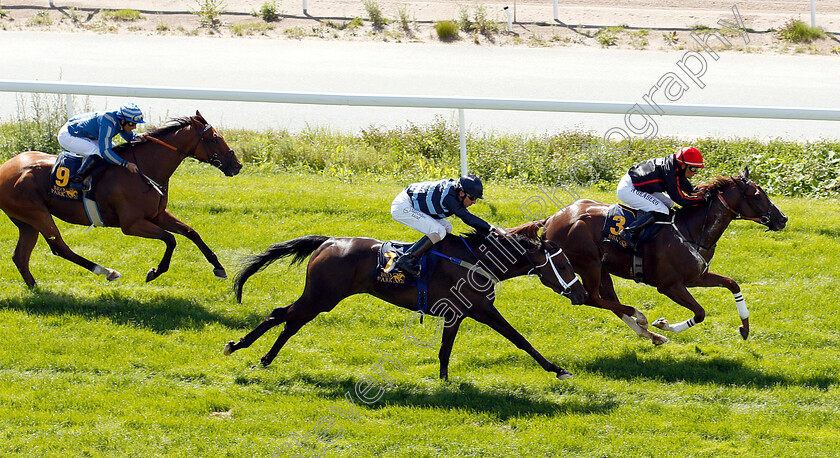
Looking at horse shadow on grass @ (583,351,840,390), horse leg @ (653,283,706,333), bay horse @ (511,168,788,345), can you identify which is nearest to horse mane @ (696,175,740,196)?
bay horse @ (511,168,788,345)

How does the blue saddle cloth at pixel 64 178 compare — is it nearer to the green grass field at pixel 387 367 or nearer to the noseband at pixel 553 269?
the green grass field at pixel 387 367

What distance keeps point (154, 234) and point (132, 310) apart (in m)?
0.81

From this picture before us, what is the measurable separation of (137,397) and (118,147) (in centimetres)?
306

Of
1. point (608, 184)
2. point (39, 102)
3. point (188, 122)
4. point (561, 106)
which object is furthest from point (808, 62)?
point (39, 102)

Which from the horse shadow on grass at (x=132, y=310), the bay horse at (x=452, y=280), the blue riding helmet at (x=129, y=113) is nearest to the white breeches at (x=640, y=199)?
the bay horse at (x=452, y=280)

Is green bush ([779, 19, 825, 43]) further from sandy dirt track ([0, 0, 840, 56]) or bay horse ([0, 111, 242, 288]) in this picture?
bay horse ([0, 111, 242, 288])

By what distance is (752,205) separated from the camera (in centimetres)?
864

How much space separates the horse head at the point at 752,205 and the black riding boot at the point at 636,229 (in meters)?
0.70

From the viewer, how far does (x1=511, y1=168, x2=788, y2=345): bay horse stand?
28.3 feet

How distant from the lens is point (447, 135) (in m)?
13.1

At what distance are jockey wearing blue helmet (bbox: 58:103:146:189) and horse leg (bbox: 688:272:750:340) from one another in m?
5.72

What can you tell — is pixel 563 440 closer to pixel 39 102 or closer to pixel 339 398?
pixel 339 398

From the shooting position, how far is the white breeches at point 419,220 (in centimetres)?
783

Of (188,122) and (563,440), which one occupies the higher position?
(188,122)
